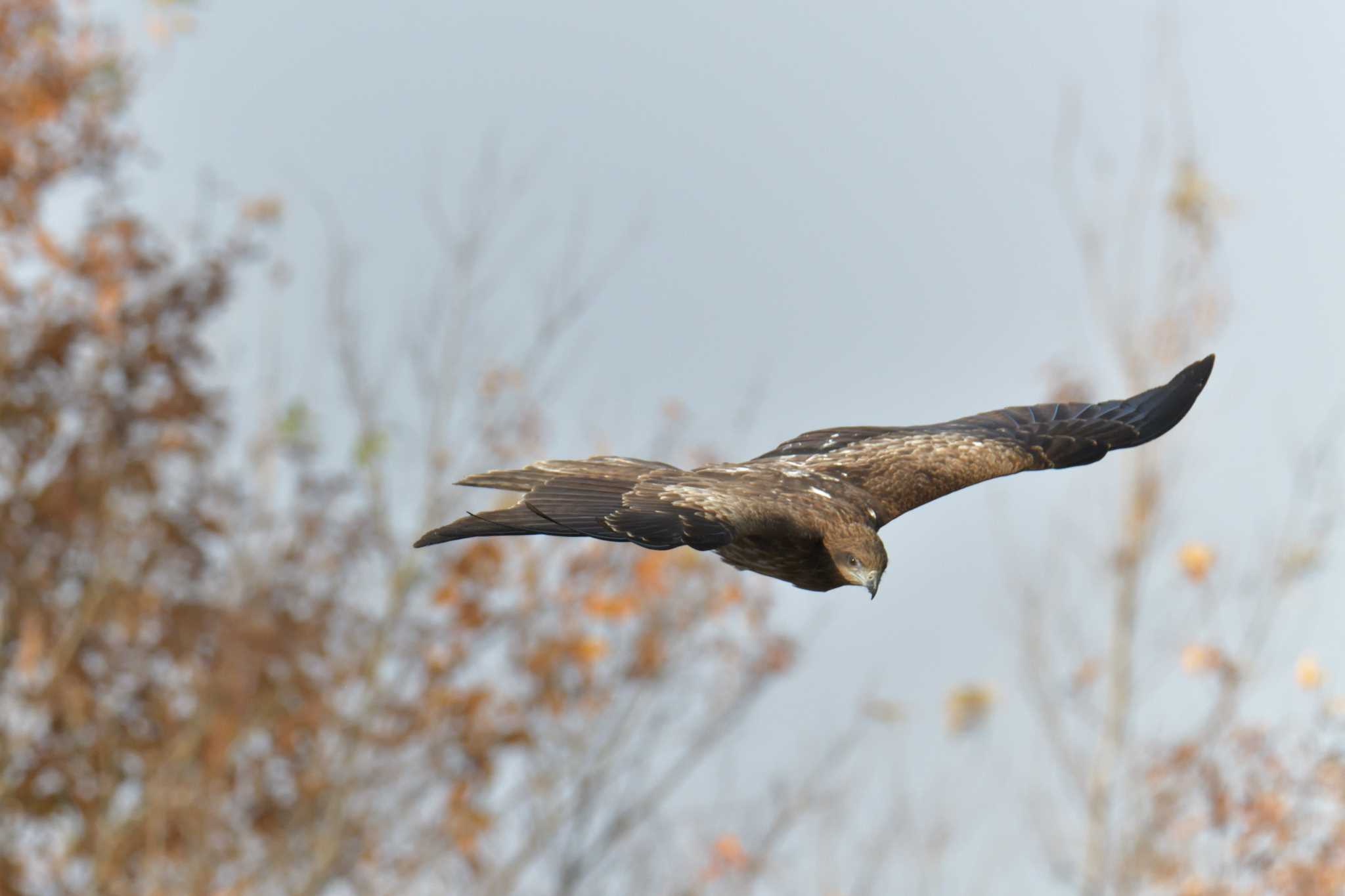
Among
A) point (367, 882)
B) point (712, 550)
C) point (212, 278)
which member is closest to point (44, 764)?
point (367, 882)

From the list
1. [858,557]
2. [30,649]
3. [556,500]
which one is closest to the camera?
[556,500]

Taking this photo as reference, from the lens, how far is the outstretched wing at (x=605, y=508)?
19.7ft

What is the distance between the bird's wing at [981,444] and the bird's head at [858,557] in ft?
2.44

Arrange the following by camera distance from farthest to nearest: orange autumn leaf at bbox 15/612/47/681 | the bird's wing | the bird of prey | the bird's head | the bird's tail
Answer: orange autumn leaf at bbox 15/612/47/681 < the bird's wing < the bird's head < the bird of prey < the bird's tail

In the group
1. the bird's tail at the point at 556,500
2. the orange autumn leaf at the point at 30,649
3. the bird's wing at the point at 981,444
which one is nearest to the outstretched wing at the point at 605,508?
the bird's tail at the point at 556,500

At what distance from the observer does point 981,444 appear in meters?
8.27

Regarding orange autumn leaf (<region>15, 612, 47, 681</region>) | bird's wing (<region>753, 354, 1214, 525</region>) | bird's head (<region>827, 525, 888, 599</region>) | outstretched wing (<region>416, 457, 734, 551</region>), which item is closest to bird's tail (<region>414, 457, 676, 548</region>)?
outstretched wing (<region>416, 457, 734, 551</region>)

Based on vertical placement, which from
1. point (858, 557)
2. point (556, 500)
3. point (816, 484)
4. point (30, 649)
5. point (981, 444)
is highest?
point (981, 444)

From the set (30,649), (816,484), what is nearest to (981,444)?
(816,484)

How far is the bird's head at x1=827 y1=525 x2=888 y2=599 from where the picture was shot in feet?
22.0

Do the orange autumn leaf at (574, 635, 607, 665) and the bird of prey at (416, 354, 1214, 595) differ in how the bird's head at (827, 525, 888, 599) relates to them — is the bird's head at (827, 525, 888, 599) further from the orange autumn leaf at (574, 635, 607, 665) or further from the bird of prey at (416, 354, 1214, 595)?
the orange autumn leaf at (574, 635, 607, 665)

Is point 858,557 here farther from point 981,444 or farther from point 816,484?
point 981,444

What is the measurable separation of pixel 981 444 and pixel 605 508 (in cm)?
249

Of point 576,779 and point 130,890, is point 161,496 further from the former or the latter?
point 576,779
